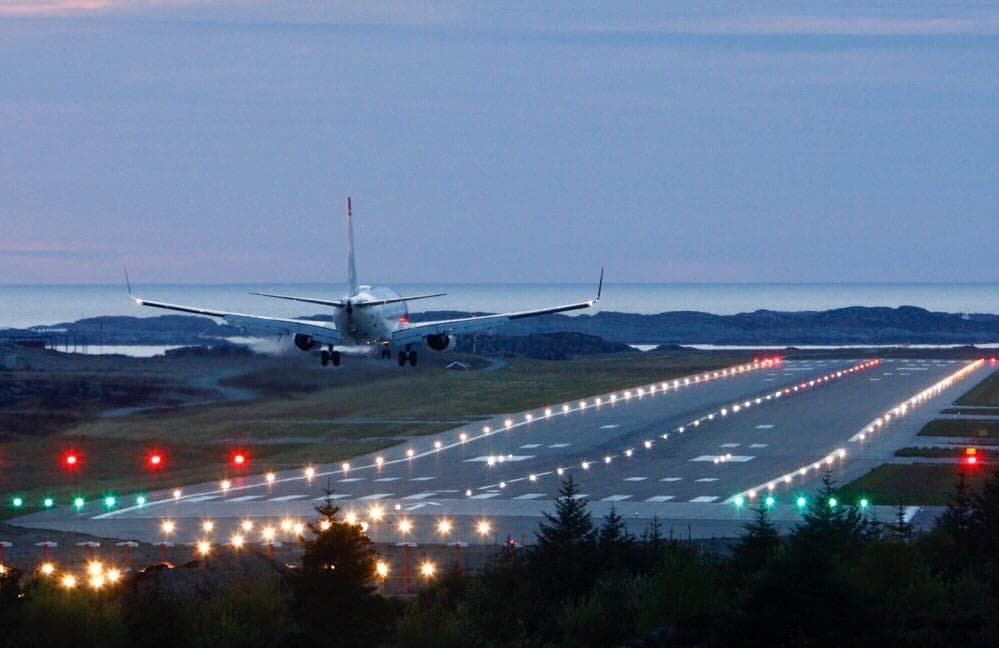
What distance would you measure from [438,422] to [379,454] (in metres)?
19.0

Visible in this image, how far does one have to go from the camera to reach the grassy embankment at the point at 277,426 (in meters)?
79.8

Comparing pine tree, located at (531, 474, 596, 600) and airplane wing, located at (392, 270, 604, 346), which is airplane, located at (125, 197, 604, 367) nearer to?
airplane wing, located at (392, 270, 604, 346)

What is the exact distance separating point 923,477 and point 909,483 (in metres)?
2.20

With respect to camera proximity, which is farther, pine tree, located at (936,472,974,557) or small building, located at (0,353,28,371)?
small building, located at (0,353,28,371)

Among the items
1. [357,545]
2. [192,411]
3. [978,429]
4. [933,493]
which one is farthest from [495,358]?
[357,545]

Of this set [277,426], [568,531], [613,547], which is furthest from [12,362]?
[613,547]

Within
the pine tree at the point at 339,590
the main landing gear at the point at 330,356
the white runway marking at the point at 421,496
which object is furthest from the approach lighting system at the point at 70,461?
the pine tree at the point at 339,590

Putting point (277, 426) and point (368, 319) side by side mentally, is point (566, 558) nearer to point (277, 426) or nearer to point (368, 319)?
point (368, 319)

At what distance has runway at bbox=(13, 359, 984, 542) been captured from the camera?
6228cm

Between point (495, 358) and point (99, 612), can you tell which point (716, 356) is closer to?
point (495, 358)

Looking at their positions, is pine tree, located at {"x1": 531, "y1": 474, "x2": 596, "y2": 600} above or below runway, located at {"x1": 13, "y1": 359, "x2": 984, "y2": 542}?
above

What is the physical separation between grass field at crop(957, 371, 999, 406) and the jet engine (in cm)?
4229

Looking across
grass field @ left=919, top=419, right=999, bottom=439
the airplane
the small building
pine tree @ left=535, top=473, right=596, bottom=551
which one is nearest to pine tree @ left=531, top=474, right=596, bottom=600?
pine tree @ left=535, top=473, right=596, bottom=551

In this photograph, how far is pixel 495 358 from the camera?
182m
